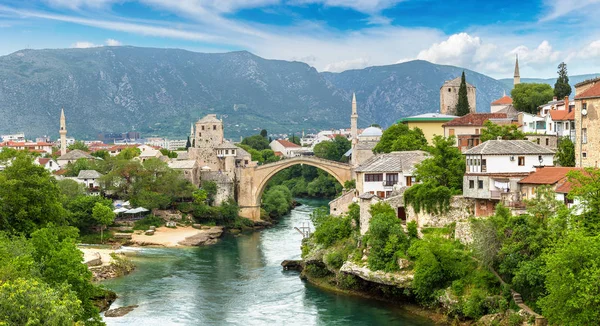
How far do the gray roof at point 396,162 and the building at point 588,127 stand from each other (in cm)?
980

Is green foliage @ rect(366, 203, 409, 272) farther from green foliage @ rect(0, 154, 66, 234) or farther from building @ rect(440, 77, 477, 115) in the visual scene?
building @ rect(440, 77, 477, 115)

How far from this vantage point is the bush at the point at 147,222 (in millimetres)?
67194

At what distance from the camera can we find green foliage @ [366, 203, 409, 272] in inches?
1531

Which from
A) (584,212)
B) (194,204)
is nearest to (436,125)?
(194,204)

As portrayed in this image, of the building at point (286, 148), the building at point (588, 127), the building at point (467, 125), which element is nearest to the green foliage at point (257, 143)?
the building at point (286, 148)

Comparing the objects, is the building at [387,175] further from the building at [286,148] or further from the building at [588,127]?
the building at [286,148]

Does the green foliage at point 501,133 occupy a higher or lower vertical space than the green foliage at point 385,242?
higher

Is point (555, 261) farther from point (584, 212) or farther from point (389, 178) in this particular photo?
point (389, 178)

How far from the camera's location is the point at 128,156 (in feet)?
306

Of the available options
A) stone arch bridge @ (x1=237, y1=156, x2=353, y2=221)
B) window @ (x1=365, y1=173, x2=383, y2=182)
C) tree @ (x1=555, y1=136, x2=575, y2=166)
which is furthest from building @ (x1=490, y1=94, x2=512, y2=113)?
window @ (x1=365, y1=173, x2=383, y2=182)

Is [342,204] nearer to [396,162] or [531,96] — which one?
[396,162]

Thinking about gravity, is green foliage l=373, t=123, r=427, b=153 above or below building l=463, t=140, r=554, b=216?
above

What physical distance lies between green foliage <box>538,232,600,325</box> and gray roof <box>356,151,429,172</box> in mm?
19616

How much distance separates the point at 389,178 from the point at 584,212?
18.5 meters
